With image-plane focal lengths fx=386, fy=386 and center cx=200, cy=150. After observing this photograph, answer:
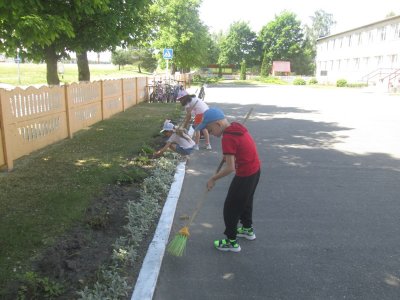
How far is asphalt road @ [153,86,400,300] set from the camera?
→ 11.2ft

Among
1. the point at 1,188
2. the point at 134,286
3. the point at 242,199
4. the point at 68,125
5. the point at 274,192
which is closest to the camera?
the point at 134,286

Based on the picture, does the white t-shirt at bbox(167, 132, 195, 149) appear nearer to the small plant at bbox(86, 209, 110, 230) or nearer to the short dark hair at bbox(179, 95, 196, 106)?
the short dark hair at bbox(179, 95, 196, 106)

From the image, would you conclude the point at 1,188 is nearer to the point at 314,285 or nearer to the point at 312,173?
the point at 314,285

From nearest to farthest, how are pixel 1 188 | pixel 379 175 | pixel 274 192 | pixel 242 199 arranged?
1. pixel 242 199
2. pixel 1 188
3. pixel 274 192
4. pixel 379 175

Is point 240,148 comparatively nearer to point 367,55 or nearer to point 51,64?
point 51,64

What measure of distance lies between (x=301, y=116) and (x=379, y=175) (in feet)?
28.2

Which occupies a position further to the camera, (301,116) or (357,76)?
(357,76)

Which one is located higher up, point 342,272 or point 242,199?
point 242,199

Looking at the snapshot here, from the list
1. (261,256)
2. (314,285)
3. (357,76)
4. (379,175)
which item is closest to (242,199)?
(261,256)

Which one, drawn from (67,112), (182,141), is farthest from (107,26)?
(182,141)

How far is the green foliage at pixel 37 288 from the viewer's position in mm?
2986

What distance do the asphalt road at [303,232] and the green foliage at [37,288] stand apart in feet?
2.65

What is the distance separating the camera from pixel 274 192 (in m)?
5.93

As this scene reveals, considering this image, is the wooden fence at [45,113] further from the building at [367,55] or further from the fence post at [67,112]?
the building at [367,55]
